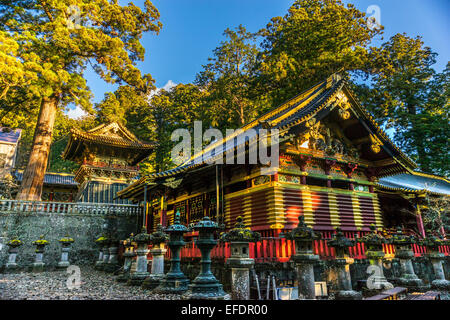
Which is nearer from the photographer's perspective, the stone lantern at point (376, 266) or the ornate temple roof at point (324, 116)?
the stone lantern at point (376, 266)

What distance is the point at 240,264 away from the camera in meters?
6.06

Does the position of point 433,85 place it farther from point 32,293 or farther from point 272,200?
Answer: point 32,293

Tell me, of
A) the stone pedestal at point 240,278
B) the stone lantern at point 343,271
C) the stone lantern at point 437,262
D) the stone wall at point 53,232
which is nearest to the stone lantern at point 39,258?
the stone wall at point 53,232

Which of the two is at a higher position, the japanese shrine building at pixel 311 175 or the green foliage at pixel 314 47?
the green foliage at pixel 314 47

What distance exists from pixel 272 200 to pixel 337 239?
4.31 metres

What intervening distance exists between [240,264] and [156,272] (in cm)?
369

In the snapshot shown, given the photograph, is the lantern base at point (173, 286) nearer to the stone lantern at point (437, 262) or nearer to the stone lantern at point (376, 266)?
the stone lantern at point (376, 266)

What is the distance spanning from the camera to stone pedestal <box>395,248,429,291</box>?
9.11 meters

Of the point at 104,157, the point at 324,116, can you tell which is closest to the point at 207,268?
the point at 324,116

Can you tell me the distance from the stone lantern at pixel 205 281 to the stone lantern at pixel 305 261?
1.80m

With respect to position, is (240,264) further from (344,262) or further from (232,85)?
(232,85)

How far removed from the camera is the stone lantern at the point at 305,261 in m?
6.48

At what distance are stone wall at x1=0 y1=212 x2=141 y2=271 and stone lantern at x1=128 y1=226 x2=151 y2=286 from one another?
937 centimetres

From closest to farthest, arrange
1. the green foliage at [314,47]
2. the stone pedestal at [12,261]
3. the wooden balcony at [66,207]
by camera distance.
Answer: the stone pedestal at [12,261] → the wooden balcony at [66,207] → the green foliage at [314,47]
